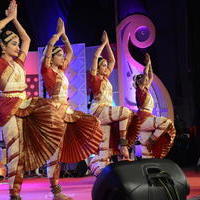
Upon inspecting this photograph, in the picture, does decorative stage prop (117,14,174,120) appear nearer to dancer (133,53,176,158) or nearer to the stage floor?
dancer (133,53,176,158)

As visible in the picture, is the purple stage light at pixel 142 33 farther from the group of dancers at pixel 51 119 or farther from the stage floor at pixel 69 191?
the stage floor at pixel 69 191

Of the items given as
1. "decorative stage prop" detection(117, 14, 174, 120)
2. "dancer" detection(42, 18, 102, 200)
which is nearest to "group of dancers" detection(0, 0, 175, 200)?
"dancer" detection(42, 18, 102, 200)

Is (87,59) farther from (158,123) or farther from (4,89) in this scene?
(4,89)

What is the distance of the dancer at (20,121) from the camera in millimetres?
3361

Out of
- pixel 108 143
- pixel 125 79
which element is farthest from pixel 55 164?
pixel 125 79

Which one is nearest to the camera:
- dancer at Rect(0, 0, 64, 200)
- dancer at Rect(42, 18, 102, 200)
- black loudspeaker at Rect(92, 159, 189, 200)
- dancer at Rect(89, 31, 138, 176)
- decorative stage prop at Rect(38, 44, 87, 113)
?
black loudspeaker at Rect(92, 159, 189, 200)

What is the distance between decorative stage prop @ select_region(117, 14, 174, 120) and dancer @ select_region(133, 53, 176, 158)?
4.83ft

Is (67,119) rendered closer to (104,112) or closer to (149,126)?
(104,112)

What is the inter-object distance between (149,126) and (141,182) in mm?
3871

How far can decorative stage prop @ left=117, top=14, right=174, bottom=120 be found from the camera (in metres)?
7.49

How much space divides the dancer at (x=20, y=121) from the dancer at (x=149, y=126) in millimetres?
2303

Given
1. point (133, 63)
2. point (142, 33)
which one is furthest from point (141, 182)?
point (142, 33)

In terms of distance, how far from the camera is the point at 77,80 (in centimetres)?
768

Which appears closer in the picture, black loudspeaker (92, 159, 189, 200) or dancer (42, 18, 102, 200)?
black loudspeaker (92, 159, 189, 200)
